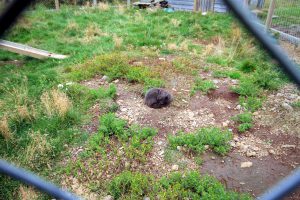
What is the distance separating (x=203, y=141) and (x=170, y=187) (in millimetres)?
900

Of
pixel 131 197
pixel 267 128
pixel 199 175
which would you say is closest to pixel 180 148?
pixel 199 175

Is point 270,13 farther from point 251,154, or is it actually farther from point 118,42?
point 251,154

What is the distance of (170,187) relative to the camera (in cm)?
303

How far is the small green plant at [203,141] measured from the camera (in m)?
3.61

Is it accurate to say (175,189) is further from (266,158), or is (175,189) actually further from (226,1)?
(226,1)

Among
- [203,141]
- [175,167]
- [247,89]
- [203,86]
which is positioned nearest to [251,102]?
[247,89]

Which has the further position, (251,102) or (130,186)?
(251,102)

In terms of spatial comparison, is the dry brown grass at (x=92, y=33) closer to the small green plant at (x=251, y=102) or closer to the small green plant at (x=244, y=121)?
the small green plant at (x=251, y=102)

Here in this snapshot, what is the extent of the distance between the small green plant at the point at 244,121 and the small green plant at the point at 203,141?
0.99 ft

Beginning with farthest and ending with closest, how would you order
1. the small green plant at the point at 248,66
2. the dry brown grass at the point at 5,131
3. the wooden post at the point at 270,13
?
the wooden post at the point at 270,13
the small green plant at the point at 248,66
the dry brown grass at the point at 5,131

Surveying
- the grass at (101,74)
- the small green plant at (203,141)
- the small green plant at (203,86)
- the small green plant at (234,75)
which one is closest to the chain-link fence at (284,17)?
the grass at (101,74)

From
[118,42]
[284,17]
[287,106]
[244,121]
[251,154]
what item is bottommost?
[251,154]

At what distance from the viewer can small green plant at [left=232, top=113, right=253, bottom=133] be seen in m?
4.06

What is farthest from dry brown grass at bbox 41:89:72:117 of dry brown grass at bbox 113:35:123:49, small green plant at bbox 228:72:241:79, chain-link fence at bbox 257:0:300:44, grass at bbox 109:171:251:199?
chain-link fence at bbox 257:0:300:44
